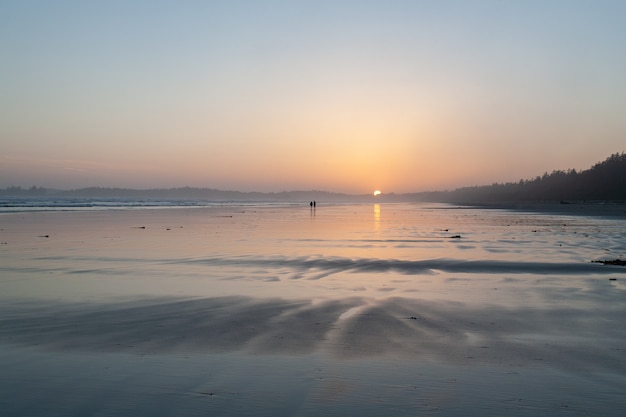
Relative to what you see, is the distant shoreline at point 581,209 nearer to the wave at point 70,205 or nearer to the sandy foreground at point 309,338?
the sandy foreground at point 309,338

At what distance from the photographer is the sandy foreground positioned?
5668 millimetres

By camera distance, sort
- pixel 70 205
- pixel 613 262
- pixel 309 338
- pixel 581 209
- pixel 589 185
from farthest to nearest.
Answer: pixel 589 185, pixel 70 205, pixel 581 209, pixel 613 262, pixel 309 338

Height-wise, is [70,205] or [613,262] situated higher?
[70,205]

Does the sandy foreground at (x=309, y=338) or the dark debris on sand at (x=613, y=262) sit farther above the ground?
the dark debris on sand at (x=613, y=262)

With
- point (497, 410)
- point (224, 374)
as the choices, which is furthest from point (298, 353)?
point (497, 410)

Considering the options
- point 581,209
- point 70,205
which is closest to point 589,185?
point 581,209

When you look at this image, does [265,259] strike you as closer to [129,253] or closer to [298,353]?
[129,253]

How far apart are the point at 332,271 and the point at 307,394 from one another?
32.3ft

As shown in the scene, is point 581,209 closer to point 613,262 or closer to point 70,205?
point 613,262

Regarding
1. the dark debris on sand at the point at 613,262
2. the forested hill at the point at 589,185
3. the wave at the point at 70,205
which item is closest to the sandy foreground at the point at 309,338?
the dark debris on sand at the point at 613,262

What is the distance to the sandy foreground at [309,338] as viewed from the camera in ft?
18.6

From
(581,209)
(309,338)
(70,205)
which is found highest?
(70,205)

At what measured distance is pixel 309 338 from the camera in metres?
8.16

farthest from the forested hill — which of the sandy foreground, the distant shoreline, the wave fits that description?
the sandy foreground
